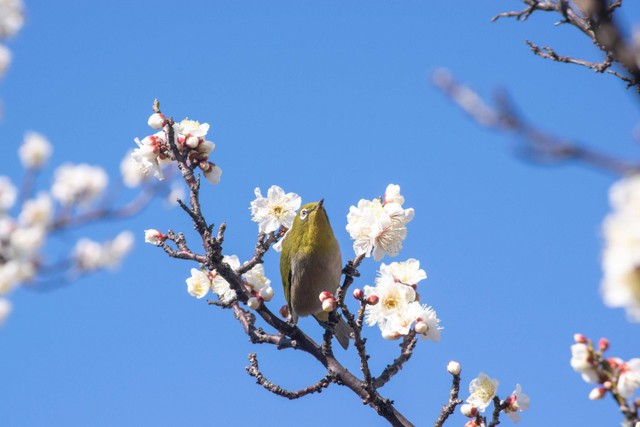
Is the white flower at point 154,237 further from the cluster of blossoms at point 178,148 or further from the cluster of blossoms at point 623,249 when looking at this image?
the cluster of blossoms at point 623,249

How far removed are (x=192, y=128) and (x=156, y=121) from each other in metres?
0.24

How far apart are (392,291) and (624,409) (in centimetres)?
185

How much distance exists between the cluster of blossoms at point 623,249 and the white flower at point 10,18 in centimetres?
Result: 537

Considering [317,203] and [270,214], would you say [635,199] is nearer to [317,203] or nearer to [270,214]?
[270,214]

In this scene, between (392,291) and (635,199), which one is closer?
(635,199)

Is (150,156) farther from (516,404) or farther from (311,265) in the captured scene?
(516,404)

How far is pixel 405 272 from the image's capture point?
4.60 meters

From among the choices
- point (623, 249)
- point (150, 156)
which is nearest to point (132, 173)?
point (150, 156)

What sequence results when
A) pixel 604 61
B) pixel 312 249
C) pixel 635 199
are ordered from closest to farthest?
pixel 635 199 → pixel 604 61 → pixel 312 249

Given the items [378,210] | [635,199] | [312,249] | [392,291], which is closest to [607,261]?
[635,199]

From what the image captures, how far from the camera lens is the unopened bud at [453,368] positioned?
4.23 m

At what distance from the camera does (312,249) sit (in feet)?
20.0

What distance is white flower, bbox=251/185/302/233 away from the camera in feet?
17.1

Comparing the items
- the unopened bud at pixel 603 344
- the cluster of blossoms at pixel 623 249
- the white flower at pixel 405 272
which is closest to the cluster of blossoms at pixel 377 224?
the white flower at pixel 405 272
